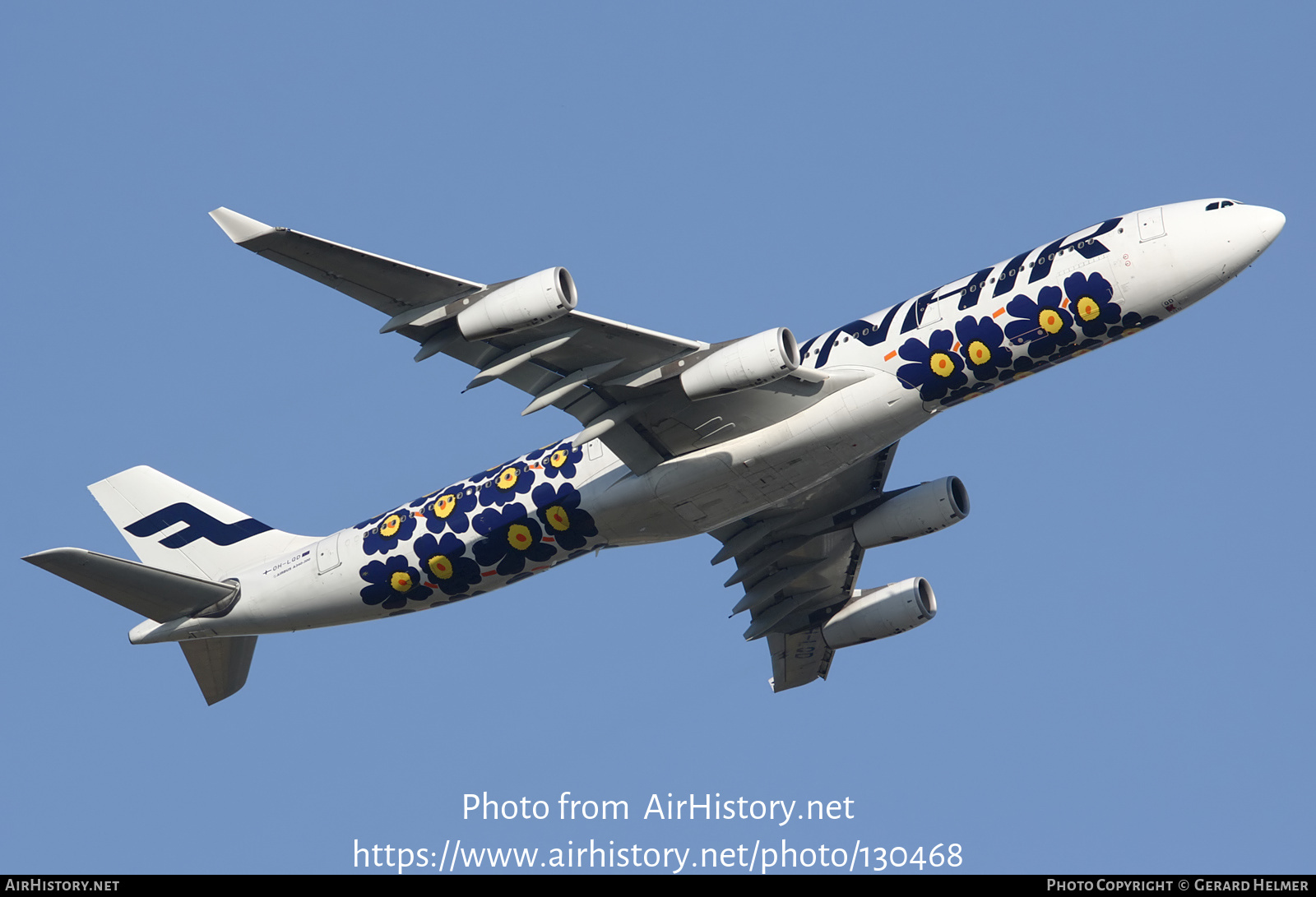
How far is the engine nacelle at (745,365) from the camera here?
113ft

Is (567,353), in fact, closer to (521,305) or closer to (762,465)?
(521,305)

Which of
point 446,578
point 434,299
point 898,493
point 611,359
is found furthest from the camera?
point 898,493

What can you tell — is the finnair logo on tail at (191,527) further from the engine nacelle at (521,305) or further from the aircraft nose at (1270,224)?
the aircraft nose at (1270,224)

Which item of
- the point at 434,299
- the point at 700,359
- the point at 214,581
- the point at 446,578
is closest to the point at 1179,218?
the point at 700,359

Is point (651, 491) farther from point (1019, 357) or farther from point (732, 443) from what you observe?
point (1019, 357)

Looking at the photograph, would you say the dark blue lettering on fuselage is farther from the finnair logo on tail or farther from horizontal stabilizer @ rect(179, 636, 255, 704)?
horizontal stabilizer @ rect(179, 636, 255, 704)

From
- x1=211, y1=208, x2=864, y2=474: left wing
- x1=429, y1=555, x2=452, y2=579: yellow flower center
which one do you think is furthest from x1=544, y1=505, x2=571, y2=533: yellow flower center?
x1=429, y1=555, x2=452, y2=579: yellow flower center

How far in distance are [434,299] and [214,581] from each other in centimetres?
1368

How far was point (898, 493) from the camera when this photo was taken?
4362 centimetres

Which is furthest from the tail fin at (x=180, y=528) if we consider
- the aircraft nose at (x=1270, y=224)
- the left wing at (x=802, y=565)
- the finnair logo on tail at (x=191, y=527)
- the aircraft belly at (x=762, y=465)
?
the aircraft nose at (x=1270, y=224)

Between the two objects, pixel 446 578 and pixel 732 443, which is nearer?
pixel 732 443

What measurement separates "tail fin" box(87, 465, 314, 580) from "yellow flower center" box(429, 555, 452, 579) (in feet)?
16.2

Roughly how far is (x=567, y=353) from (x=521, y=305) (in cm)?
360

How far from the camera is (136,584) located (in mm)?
40719
